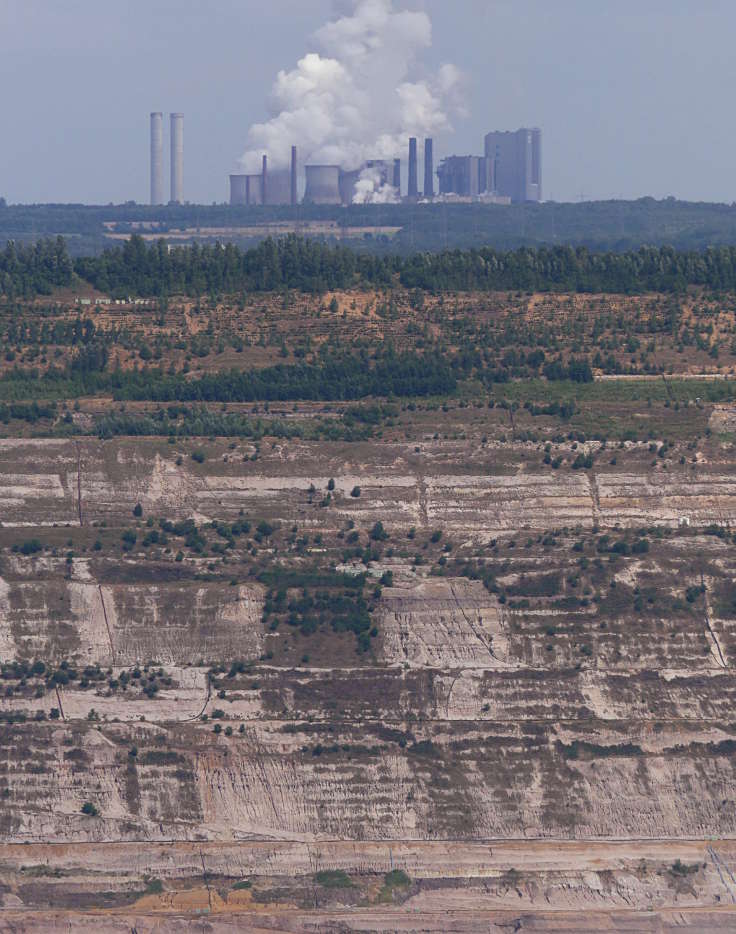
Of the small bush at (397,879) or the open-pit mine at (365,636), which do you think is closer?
the small bush at (397,879)

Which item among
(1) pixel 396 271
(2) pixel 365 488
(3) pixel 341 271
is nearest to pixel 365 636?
(2) pixel 365 488

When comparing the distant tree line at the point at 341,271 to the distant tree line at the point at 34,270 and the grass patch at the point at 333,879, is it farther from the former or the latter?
the grass patch at the point at 333,879

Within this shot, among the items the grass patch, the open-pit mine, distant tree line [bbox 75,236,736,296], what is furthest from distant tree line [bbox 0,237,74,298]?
the grass patch

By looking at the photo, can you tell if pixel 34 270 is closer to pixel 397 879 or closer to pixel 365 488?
pixel 365 488

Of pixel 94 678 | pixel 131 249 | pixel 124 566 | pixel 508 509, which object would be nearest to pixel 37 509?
pixel 124 566

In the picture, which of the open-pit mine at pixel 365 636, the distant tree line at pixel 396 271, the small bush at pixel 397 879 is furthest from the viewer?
the distant tree line at pixel 396 271

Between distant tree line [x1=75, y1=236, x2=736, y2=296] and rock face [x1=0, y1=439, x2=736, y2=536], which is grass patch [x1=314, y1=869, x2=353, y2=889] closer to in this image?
rock face [x1=0, y1=439, x2=736, y2=536]

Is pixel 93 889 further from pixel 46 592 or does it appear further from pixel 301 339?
pixel 301 339

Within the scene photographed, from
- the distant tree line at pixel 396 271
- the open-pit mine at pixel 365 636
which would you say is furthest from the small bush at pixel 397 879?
the distant tree line at pixel 396 271
